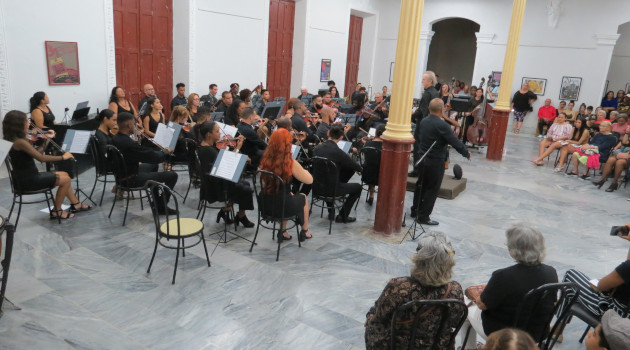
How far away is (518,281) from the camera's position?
101 inches

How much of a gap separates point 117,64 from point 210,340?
23.2 feet

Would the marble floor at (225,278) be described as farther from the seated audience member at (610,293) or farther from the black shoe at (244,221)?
the seated audience member at (610,293)

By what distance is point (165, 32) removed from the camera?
9.70 metres

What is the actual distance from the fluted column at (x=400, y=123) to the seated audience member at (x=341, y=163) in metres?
0.37

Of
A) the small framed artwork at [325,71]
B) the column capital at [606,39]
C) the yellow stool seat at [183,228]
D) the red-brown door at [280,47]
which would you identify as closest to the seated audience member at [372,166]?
the yellow stool seat at [183,228]

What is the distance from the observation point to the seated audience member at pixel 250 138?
6.14m

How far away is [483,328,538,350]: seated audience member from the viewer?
169 centimetres

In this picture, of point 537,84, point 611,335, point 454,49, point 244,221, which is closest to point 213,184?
point 244,221

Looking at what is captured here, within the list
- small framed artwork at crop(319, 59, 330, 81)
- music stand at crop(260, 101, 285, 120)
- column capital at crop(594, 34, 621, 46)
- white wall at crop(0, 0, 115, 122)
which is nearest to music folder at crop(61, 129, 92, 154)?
white wall at crop(0, 0, 115, 122)

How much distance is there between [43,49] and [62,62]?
38 centimetres

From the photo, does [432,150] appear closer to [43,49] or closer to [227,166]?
[227,166]

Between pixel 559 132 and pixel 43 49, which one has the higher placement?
pixel 43 49

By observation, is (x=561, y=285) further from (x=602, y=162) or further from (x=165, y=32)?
(x=165, y=32)

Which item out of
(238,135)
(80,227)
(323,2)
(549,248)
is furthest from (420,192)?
(323,2)
